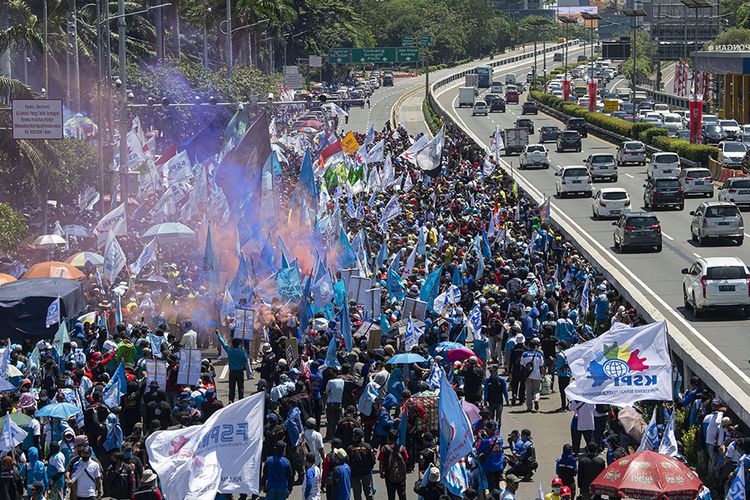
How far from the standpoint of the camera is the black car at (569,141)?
7412 centimetres

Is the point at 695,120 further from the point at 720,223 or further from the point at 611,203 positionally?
the point at 720,223

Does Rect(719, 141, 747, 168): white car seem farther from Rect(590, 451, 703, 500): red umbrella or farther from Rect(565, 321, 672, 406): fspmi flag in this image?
Rect(590, 451, 703, 500): red umbrella

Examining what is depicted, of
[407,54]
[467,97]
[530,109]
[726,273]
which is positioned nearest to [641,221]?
[726,273]

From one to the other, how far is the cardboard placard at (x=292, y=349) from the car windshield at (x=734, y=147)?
39.3 meters

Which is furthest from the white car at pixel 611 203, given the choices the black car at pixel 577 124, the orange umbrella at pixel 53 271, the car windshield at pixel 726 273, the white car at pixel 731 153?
the black car at pixel 577 124

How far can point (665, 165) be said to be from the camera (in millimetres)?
57344

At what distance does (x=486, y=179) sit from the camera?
169 ft

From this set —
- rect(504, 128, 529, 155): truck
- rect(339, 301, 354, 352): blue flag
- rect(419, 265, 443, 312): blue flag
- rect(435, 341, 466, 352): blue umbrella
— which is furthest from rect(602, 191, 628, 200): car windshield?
rect(435, 341, 466, 352): blue umbrella

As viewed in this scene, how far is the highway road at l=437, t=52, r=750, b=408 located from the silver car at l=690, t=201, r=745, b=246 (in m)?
0.34

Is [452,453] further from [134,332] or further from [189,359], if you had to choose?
[134,332]

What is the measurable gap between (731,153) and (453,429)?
149 feet

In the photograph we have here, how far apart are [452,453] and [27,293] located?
12.9m

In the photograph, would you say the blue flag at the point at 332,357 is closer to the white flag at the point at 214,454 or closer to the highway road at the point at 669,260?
the highway road at the point at 669,260

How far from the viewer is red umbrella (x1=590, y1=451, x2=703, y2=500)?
14.7m
